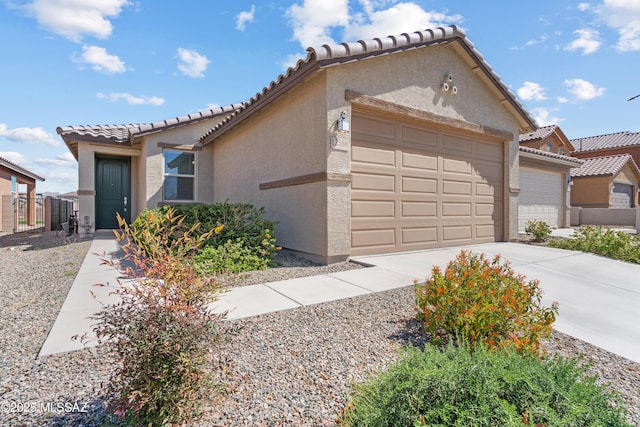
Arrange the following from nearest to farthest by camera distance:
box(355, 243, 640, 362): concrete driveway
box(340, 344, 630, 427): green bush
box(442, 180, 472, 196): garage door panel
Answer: box(340, 344, 630, 427): green bush, box(355, 243, 640, 362): concrete driveway, box(442, 180, 472, 196): garage door panel

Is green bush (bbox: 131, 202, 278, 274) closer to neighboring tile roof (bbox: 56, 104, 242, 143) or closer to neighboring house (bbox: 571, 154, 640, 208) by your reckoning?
neighboring tile roof (bbox: 56, 104, 242, 143)

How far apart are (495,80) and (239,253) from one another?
791 cm

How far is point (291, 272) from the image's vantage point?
19.3 feet

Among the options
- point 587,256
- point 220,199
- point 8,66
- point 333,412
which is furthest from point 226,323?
point 8,66

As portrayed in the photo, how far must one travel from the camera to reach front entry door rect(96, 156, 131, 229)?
39.1ft

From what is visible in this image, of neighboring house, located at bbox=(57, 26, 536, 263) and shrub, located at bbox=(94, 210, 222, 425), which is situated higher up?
neighboring house, located at bbox=(57, 26, 536, 263)

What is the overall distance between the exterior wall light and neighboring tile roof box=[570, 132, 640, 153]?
107 feet

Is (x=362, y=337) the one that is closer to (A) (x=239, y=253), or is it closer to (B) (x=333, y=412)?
(B) (x=333, y=412)

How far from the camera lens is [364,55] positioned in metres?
6.36

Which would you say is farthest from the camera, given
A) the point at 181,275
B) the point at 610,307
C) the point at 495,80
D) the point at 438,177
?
the point at 495,80

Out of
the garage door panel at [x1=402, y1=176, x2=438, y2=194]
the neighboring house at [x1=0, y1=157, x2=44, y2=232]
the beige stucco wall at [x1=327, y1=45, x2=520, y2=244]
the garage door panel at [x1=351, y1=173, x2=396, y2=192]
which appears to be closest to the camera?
the beige stucco wall at [x1=327, y1=45, x2=520, y2=244]

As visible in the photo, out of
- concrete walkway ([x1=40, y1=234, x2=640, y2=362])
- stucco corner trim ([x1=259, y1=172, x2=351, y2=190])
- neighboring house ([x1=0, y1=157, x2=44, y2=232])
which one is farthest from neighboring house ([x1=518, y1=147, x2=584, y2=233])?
neighboring house ([x1=0, y1=157, x2=44, y2=232])

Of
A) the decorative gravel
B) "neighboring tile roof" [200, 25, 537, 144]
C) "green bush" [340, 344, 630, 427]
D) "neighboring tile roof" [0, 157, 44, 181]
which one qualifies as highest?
"neighboring tile roof" [200, 25, 537, 144]

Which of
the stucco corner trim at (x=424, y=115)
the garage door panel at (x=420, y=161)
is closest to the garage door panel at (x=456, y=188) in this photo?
the garage door panel at (x=420, y=161)
